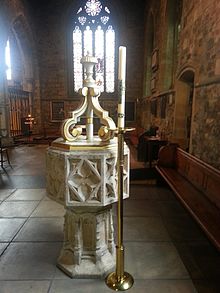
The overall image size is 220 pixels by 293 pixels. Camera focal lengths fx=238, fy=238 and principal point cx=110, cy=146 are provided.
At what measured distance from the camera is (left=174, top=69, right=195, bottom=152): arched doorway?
203 inches

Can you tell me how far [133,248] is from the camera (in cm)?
226

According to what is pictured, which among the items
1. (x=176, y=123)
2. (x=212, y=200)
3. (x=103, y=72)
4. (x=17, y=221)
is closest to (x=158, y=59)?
(x=176, y=123)

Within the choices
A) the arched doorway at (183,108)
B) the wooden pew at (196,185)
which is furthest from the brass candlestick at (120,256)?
the arched doorway at (183,108)

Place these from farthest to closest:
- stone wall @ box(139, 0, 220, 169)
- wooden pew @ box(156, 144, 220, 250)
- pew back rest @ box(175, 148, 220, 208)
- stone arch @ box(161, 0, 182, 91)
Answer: stone arch @ box(161, 0, 182, 91) < stone wall @ box(139, 0, 220, 169) < pew back rest @ box(175, 148, 220, 208) < wooden pew @ box(156, 144, 220, 250)

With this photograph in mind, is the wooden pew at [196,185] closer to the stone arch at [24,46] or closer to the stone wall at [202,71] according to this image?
the stone wall at [202,71]

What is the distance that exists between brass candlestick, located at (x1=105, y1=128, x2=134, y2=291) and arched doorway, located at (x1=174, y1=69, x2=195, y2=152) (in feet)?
12.5

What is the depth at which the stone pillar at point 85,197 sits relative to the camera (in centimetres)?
171

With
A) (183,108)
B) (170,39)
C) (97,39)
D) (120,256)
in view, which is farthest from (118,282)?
(97,39)

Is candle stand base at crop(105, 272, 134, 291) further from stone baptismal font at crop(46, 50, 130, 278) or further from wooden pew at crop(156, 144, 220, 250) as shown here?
wooden pew at crop(156, 144, 220, 250)

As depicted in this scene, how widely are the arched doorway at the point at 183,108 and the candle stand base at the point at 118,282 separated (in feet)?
12.4

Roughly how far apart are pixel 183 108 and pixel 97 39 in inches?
310

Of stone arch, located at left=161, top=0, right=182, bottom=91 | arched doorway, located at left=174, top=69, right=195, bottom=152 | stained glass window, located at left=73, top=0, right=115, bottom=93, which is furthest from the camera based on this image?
stained glass window, located at left=73, top=0, right=115, bottom=93

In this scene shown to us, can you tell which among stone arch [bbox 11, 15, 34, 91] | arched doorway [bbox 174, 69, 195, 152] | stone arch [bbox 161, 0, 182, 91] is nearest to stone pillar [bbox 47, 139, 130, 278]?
arched doorway [bbox 174, 69, 195, 152]

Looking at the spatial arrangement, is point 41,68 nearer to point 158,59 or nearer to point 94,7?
point 94,7
